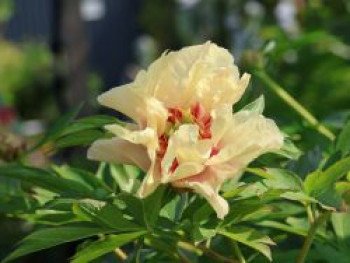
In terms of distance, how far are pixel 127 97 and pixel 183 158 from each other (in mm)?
79

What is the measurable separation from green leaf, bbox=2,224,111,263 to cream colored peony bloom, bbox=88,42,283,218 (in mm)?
67

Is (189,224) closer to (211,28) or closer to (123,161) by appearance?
(123,161)

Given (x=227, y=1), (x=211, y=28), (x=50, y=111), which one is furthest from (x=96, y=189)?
(x=50, y=111)

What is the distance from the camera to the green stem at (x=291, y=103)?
1190mm

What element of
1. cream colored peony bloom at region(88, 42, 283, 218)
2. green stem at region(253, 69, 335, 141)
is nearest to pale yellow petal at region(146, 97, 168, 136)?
cream colored peony bloom at region(88, 42, 283, 218)

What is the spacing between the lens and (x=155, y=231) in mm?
773

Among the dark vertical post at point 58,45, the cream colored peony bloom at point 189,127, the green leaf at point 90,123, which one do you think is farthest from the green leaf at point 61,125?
the dark vertical post at point 58,45

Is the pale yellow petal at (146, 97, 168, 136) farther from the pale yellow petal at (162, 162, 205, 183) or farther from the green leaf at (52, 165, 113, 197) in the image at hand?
the green leaf at (52, 165, 113, 197)

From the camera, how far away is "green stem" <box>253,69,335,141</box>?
1190 millimetres

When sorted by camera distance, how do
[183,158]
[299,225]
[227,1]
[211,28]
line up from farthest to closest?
[211,28] → [227,1] → [299,225] → [183,158]

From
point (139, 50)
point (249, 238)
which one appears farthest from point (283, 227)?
point (139, 50)

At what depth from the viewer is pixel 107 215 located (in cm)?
76

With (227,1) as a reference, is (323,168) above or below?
above

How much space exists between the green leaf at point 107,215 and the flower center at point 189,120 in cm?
7
